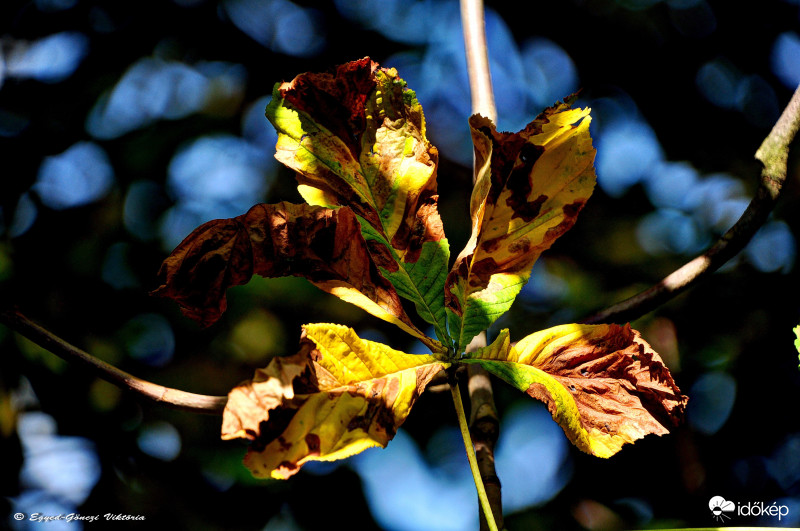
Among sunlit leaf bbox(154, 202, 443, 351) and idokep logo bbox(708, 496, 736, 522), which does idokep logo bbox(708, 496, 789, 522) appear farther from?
sunlit leaf bbox(154, 202, 443, 351)

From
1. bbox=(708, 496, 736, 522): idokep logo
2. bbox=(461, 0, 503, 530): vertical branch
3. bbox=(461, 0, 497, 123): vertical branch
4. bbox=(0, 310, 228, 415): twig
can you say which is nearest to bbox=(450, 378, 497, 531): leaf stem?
bbox=(461, 0, 503, 530): vertical branch

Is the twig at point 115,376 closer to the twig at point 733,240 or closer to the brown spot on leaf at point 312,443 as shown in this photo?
the brown spot on leaf at point 312,443

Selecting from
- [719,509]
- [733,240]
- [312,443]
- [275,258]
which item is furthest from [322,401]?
[719,509]

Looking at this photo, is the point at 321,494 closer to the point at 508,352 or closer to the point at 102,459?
the point at 102,459

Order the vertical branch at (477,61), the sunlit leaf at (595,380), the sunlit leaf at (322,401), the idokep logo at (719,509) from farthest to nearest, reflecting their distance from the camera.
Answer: the idokep logo at (719,509) → the vertical branch at (477,61) → the sunlit leaf at (595,380) → the sunlit leaf at (322,401)

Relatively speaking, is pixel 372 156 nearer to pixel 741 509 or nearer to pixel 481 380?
pixel 481 380

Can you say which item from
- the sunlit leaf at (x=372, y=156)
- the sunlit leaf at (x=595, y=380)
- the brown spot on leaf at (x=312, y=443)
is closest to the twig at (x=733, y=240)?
the sunlit leaf at (x=595, y=380)
